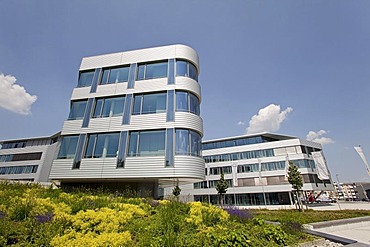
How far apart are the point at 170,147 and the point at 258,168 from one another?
114ft

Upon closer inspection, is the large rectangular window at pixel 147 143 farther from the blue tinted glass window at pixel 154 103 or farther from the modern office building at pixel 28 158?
the modern office building at pixel 28 158

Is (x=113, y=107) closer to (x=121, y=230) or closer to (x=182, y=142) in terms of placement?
(x=182, y=142)

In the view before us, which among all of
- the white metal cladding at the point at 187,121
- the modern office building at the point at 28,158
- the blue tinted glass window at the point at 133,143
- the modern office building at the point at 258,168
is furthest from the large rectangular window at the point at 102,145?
the modern office building at the point at 28,158

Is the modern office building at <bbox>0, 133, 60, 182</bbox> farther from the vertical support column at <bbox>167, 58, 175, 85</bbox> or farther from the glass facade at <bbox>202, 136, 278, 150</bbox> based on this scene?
the vertical support column at <bbox>167, 58, 175, 85</bbox>

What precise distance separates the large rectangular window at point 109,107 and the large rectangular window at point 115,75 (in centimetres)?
210

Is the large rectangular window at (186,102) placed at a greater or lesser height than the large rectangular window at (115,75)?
lesser

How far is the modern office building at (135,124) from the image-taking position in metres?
15.5

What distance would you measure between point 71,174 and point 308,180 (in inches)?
1622

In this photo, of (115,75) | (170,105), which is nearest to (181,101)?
(170,105)

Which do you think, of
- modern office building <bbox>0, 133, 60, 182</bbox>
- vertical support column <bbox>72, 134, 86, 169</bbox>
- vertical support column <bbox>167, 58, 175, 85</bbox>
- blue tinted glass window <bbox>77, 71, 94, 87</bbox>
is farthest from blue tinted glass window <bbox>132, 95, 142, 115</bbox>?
modern office building <bbox>0, 133, 60, 182</bbox>

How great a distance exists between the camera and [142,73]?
18.9 meters

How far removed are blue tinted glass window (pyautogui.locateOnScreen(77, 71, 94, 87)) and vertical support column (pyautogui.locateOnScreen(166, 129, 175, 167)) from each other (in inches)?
415

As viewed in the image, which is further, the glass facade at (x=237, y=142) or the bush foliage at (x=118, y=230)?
the glass facade at (x=237, y=142)

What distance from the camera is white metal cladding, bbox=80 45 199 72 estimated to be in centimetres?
1869
